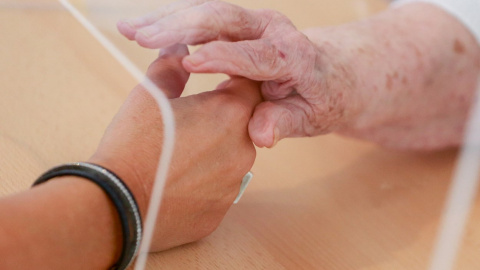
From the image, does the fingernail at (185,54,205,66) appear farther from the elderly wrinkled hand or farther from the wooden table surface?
the wooden table surface

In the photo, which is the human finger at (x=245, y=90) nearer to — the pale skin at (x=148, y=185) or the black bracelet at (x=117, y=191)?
the pale skin at (x=148, y=185)

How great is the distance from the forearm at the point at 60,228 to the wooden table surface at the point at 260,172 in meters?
0.09

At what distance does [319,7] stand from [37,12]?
58cm

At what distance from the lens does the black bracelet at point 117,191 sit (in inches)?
19.6

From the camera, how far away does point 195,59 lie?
55 centimetres

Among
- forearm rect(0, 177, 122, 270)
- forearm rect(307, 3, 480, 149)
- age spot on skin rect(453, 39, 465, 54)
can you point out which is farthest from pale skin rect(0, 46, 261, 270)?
age spot on skin rect(453, 39, 465, 54)

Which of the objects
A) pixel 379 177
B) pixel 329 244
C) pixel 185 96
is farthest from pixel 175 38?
pixel 379 177

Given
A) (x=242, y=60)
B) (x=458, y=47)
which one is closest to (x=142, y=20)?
(x=242, y=60)

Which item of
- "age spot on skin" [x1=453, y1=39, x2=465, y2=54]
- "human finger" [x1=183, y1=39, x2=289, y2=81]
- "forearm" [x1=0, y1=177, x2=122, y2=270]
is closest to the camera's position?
"forearm" [x1=0, y1=177, x2=122, y2=270]

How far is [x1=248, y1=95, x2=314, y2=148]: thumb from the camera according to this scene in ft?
2.10

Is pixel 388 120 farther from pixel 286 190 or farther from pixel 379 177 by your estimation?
pixel 286 190

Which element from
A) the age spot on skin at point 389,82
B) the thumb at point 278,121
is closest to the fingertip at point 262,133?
the thumb at point 278,121

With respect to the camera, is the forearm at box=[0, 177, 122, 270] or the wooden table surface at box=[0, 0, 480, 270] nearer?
the forearm at box=[0, 177, 122, 270]

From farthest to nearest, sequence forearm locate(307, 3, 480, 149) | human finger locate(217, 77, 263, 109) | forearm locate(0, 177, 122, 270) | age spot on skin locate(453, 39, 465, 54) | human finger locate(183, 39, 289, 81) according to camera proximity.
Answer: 1. age spot on skin locate(453, 39, 465, 54)
2. forearm locate(307, 3, 480, 149)
3. human finger locate(217, 77, 263, 109)
4. human finger locate(183, 39, 289, 81)
5. forearm locate(0, 177, 122, 270)
